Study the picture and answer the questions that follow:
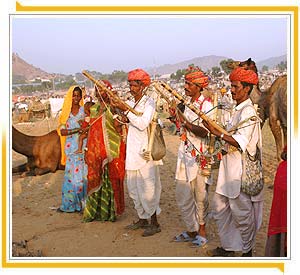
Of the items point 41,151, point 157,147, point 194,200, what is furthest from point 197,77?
point 41,151

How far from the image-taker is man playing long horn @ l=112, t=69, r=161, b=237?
18.0 ft

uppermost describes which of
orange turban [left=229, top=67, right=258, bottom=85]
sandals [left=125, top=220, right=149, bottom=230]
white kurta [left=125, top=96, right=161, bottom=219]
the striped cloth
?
orange turban [left=229, top=67, right=258, bottom=85]

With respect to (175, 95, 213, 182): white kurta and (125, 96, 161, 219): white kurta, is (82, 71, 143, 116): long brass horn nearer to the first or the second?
(125, 96, 161, 219): white kurta

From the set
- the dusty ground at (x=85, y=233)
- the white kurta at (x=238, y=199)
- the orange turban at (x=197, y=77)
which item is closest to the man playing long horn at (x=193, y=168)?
the orange turban at (x=197, y=77)

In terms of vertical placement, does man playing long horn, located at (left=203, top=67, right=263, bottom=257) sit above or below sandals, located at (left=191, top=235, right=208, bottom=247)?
above

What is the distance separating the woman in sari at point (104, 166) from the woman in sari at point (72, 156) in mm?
461

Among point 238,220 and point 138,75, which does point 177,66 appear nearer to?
point 138,75

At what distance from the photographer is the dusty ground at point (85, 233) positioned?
534cm

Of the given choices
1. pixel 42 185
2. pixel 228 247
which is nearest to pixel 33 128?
pixel 42 185

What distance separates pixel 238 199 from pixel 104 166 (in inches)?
94.4

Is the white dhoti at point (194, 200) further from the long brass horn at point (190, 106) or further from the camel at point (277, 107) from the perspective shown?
the camel at point (277, 107)

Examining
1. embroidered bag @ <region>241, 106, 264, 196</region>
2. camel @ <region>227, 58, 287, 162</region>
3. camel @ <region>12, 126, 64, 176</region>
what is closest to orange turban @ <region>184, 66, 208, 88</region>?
embroidered bag @ <region>241, 106, 264, 196</region>

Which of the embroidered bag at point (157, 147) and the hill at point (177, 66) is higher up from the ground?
the hill at point (177, 66)

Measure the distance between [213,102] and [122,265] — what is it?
201 centimetres
